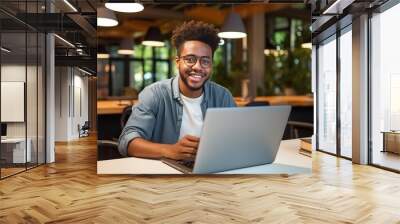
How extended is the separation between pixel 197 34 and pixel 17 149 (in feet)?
11.1

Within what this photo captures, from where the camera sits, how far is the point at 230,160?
19.2ft

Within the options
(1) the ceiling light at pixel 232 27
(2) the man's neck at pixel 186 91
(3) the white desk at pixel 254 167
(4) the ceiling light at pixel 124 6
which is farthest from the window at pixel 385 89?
(4) the ceiling light at pixel 124 6

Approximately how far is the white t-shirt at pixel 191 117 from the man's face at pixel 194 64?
18cm

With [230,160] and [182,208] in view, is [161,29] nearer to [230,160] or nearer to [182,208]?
[230,160]

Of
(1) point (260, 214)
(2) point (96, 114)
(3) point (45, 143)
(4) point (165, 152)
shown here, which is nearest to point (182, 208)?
(1) point (260, 214)

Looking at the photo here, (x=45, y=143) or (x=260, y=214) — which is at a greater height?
(x=45, y=143)

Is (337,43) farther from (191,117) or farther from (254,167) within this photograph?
(191,117)

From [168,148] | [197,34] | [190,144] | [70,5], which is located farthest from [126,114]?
[70,5]

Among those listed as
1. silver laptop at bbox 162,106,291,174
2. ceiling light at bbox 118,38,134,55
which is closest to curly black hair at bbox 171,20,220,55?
ceiling light at bbox 118,38,134,55

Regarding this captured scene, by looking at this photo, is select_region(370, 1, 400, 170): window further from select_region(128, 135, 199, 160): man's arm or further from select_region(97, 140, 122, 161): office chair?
select_region(97, 140, 122, 161): office chair

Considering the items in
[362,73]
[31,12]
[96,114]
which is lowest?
[96,114]

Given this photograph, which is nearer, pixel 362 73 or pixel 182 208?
pixel 182 208

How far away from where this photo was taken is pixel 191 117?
19.1 feet

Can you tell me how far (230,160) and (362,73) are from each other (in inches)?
124
